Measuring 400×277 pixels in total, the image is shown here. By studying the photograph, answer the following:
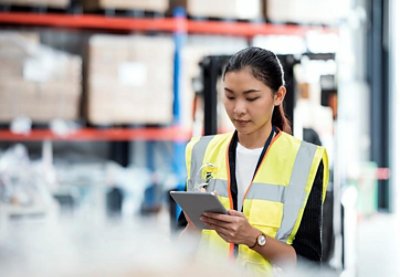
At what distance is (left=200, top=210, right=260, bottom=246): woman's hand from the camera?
4.07 ft

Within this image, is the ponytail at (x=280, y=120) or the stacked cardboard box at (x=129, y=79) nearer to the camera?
the ponytail at (x=280, y=120)

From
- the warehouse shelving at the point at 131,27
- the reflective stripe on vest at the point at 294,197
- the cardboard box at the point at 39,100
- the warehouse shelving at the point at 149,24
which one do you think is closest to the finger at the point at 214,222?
the reflective stripe on vest at the point at 294,197

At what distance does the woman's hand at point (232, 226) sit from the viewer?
4.07 feet

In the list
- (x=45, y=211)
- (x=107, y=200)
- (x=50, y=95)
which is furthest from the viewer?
(x=107, y=200)

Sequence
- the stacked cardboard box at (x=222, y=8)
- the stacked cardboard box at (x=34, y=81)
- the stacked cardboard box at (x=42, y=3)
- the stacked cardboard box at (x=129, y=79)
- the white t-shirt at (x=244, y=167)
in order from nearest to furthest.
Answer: the white t-shirt at (x=244, y=167) → the stacked cardboard box at (x=34, y=81) → the stacked cardboard box at (x=129, y=79) → the stacked cardboard box at (x=42, y=3) → the stacked cardboard box at (x=222, y=8)

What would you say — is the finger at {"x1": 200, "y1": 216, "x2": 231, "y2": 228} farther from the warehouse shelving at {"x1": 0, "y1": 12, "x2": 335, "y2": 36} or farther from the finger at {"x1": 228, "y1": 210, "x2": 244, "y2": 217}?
the warehouse shelving at {"x1": 0, "y1": 12, "x2": 335, "y2": 36}

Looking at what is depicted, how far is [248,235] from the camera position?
1.27m

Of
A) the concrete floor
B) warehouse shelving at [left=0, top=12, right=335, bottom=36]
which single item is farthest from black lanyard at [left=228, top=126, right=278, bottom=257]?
warehouse shelving at [left=0, top=12, right=335, bottom=36]

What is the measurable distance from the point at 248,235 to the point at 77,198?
18.8 ft

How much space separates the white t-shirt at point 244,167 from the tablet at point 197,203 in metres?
0.07

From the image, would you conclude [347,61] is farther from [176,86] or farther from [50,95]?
[50,95]

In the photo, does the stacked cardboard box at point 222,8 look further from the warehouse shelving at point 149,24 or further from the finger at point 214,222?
the finger at point 214,222

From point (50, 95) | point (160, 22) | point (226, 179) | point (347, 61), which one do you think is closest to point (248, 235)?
point (226, 179)

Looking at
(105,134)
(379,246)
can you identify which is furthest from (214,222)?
(379,246)
